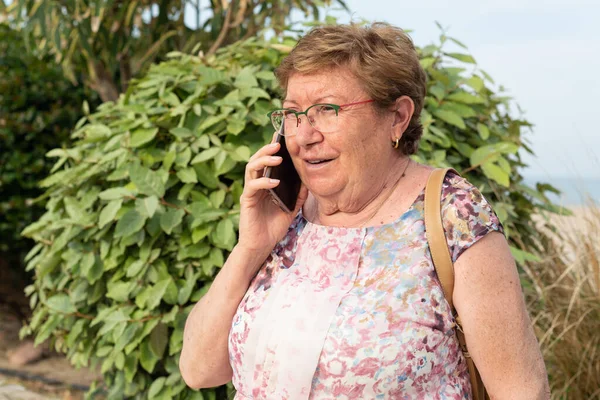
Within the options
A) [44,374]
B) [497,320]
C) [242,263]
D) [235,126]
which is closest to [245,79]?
[235,126]

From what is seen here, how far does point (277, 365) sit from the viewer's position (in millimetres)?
1982

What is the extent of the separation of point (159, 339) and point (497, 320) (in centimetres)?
174

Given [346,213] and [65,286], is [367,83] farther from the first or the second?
[65,286]

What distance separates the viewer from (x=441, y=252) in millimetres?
1899

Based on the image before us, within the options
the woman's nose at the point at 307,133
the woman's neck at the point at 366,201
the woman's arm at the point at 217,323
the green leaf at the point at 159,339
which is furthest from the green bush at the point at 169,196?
the woman's nose at the point at 307,133

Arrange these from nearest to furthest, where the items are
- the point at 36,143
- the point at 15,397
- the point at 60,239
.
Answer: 1. the point at 60,239
2. the point at 15,397
3. the point at 36,143

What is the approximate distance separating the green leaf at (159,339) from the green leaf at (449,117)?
162cm

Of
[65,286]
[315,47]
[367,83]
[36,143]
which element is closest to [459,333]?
[367,83]

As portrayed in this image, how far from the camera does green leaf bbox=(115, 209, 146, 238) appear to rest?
309cm

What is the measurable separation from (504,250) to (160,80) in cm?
218

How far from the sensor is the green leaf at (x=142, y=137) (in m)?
3.21

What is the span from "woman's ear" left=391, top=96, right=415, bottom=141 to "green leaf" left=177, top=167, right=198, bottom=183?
1242mm

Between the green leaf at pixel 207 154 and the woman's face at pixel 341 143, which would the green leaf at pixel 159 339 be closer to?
the green leaf at pixel 207 154

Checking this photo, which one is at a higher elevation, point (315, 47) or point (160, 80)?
point (315, 47)
